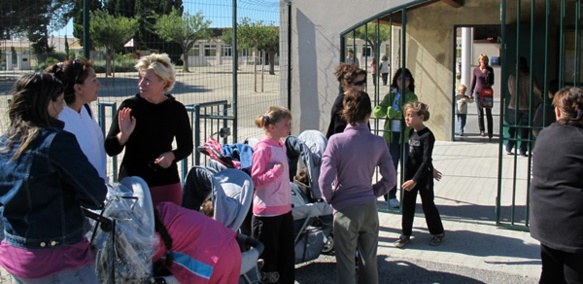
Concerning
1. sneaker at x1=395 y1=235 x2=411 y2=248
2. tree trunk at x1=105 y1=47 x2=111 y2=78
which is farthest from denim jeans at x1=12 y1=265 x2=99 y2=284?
sneaker at x1=395 y1=235 x2=411 y2=248

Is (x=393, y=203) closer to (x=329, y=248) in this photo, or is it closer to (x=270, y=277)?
(x=329, y=248)

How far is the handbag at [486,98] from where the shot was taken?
1330 centimetres

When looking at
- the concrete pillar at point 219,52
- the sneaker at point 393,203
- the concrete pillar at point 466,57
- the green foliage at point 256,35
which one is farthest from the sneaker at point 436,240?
the concrete pillar at point 466,57

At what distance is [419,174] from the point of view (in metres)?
5.86

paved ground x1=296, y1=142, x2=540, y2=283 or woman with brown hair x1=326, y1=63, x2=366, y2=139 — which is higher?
woman with brown hair x1=326, y1=63, x2=366, y2=139

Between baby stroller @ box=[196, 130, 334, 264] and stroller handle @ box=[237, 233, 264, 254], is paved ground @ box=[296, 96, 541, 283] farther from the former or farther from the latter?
stroller handle @ box=[237, 233, 264, 254]

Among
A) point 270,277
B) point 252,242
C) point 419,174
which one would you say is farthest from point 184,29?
point 252,242

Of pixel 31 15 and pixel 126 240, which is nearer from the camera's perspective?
pixel 126 240

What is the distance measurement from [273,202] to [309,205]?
0.52m

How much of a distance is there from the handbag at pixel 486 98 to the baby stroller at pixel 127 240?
1128 centimetres

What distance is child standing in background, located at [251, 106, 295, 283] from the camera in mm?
4605

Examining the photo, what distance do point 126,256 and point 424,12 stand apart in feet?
34.6

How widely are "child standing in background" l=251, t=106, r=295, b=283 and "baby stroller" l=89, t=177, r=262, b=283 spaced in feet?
4.65

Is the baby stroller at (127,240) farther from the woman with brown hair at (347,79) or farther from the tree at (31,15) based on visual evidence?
the woman with brown hair at (347,79)
